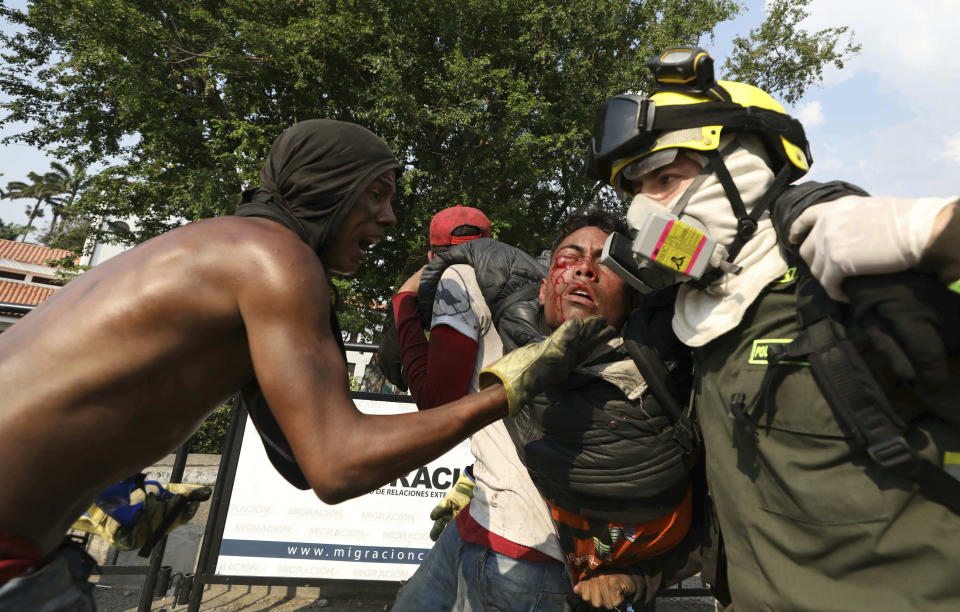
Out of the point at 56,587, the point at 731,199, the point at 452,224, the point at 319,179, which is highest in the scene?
the point at 731,199

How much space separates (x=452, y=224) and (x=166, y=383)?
2.06 metres

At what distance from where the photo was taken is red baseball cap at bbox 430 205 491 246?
11.1 ft

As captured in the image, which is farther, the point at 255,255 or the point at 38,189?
the point at 38,189

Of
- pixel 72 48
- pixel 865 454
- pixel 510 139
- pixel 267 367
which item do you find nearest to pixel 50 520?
pixel 267 367

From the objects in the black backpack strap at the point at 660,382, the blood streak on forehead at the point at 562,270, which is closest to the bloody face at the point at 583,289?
the blood streak on forehead at the point at 562,270

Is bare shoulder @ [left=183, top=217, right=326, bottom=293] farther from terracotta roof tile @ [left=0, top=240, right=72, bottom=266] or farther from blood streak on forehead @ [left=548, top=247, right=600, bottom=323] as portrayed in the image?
terracotta roof tile @ [left=0, top=240, right=72, bottom=266]

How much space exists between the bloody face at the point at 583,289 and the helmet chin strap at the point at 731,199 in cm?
63

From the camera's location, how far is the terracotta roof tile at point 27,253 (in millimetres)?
38688

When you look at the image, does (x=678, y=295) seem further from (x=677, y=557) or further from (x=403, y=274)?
(x=403, y=274)

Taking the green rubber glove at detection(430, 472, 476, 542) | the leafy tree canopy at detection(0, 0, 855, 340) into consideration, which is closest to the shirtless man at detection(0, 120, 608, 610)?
the green rubber glove at detection(430, 472, 476, 542)

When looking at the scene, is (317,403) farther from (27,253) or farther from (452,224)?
(27,253)

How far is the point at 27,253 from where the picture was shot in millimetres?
40375

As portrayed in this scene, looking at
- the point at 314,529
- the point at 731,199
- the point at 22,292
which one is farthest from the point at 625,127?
the point at 22,292

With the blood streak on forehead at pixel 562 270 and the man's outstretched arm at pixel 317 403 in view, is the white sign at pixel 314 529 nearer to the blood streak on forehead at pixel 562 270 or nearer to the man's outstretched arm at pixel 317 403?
the blood streak on forehead at pixel 562 270
